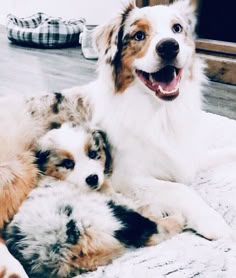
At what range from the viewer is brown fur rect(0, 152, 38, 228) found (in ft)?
4.62

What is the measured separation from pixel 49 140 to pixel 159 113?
446mm

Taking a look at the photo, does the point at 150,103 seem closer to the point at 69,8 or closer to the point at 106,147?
the point at 106,147

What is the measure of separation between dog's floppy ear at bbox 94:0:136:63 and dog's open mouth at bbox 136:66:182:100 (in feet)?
0.45

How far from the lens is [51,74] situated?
3.74 meters

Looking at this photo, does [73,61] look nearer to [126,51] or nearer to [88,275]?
[126,51]

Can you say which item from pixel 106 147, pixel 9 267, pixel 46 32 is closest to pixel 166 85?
pixel 106 147

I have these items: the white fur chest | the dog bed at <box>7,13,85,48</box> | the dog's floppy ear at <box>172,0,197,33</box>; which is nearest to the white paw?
the white fur chest

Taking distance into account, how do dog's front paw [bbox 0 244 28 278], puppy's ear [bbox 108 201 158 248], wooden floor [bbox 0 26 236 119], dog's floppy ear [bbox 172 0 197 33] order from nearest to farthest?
1. dog's front paw [bbox 0 244 28 278]
2. puppy's ear [bbox 108 201 158 248]
3. dog's floppy ear [bbox 172 0 197 33]
4. wooden floor [bbox 0 26 236 119]

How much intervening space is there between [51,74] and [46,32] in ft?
3.92

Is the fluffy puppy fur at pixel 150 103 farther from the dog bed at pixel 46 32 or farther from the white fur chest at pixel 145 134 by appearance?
the dog bed at pixel 46 32

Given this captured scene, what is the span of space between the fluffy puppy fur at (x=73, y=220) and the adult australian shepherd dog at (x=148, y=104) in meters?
0.10

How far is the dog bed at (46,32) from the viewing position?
4730mm

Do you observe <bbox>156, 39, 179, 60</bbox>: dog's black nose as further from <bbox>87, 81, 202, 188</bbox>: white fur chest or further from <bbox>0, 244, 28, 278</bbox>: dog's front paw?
<bbox>0, 244, 28, 278</bbox>: dog's front paw

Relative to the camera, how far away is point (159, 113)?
172 cm
